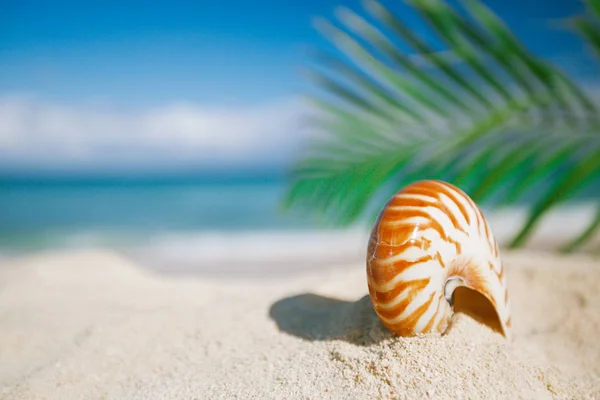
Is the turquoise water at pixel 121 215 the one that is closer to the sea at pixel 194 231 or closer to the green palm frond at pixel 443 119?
the sea at pixel 194 231

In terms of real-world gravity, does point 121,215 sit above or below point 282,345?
below

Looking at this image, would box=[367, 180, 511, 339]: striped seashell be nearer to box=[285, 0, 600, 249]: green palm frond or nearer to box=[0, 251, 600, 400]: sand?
box=[0, 251, 600, 400]: sand

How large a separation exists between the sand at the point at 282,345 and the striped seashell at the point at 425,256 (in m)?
0.09

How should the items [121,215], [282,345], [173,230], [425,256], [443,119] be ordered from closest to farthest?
[425,256] < [282,345] < [443,119] < [173,230] < [121,215]

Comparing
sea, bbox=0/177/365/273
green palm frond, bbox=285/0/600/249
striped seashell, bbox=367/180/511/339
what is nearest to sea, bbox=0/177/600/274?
sea, bbox=0/177/365/273

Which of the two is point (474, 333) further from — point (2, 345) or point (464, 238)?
point (2, 345)

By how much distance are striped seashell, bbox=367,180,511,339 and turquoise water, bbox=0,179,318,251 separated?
4.97 m

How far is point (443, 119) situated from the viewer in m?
2.03

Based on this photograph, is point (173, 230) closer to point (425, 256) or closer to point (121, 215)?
point (121, 215)

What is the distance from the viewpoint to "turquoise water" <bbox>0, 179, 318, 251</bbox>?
8.92m

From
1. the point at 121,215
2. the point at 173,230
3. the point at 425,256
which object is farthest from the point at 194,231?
the point at 425,256

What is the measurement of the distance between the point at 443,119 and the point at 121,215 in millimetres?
11563

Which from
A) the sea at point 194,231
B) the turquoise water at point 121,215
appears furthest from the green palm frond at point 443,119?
the turquoise water at point 121,215

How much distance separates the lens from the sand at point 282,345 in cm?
125
